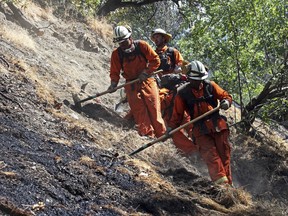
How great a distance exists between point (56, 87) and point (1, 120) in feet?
12.1

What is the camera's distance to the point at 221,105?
23.9 ft

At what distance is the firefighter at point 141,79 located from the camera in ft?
29.0

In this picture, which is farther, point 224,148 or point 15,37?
point 15,37

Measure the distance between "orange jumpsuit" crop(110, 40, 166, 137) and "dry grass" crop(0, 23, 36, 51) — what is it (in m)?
2.83

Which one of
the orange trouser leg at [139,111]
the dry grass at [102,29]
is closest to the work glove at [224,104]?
the orange trouser leg at [139,111]

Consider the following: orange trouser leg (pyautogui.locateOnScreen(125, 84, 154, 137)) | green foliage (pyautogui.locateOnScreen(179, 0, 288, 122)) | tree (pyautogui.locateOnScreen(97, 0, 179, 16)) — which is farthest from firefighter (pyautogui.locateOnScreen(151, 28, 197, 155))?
tree (pyautogui.locateOnScreen(97, 0, 179, 16))

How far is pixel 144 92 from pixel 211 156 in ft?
7.38

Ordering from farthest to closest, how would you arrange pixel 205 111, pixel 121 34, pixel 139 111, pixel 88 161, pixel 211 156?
pixel 139 111 → pixel 121 34 → pixel 205 111 → pixel 211 156 → pixel 88 161

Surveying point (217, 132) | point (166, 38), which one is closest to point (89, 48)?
point (166, 38)

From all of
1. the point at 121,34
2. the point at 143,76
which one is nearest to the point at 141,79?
the point at 143,76

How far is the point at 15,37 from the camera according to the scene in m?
11.1

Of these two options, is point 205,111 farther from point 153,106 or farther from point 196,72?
point 153,106

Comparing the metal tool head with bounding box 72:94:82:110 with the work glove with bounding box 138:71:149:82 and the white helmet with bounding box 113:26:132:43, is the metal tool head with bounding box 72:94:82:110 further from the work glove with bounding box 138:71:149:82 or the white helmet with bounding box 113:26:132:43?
the white helmet with bounding box 113:26:132:43

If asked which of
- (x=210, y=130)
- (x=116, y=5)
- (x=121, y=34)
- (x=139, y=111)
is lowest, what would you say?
(x=139, y=111)
